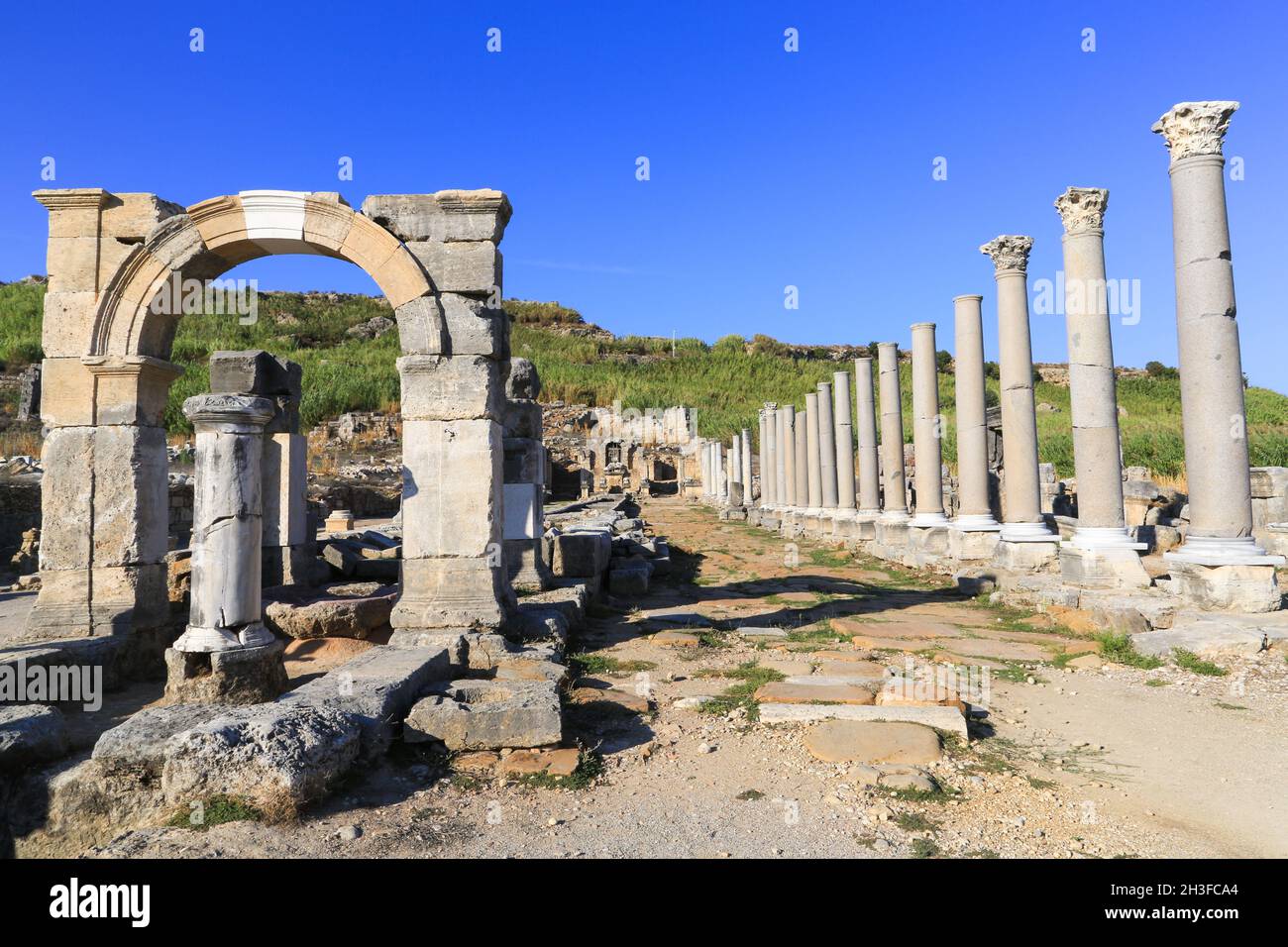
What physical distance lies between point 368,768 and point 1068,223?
1049cm

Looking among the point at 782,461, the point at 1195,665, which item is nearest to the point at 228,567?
the point at 1195,665

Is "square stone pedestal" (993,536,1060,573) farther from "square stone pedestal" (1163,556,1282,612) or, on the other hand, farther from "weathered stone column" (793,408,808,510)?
"weathered stone column" (793,408,808,510)

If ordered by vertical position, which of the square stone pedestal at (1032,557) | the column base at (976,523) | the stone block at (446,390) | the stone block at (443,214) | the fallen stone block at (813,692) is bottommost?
the fallen stone block at (813,692)

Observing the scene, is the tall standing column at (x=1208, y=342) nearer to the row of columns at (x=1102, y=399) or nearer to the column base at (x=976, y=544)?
the row of columns at (x=1102, y=399)

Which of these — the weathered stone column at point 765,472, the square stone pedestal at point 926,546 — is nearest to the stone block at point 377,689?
the square stone pedestal at point 926,546

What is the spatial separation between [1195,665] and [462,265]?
272 inches

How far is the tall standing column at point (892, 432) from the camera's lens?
631 inches

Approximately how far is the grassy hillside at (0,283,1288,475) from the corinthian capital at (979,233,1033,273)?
10.9 m

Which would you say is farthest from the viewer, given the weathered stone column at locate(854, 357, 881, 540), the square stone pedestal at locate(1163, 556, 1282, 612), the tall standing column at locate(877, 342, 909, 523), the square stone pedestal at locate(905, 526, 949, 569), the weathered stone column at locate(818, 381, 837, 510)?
the weathered stone column at locate(818, 381, 837, 510)

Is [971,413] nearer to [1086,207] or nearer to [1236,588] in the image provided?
[1086,207]

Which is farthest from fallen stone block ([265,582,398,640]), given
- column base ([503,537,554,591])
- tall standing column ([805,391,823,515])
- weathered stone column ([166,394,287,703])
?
tall standing column ([805,391,823,515])

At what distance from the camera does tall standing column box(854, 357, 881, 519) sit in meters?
18.1

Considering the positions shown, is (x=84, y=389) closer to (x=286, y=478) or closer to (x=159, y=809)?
(x=286, y=478)

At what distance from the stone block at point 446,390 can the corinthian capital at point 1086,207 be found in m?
8.26
